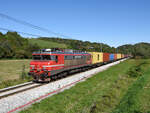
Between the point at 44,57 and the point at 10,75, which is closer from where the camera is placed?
the point at 44,57

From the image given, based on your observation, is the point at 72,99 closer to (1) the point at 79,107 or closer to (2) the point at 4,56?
(1) the point at 79,107

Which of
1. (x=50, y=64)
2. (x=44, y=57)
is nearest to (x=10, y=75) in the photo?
(x=44, y=57)

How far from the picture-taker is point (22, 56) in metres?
83.0

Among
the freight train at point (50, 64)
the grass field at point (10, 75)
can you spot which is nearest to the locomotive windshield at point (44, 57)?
the freight train at point (50, 64)

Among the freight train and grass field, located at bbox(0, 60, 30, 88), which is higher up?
the freight train

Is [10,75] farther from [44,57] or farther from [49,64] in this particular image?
[49,64]

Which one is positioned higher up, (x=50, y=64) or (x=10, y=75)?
(x=50, y=64)

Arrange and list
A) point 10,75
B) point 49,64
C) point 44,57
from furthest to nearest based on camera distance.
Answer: point 10,75 < point 44,57 < point 49,64

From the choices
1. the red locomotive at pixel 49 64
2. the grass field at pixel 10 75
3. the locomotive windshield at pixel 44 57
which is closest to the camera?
the red locomotive at pixel 49 64

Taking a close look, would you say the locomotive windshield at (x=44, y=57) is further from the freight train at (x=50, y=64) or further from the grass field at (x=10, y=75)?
the grass field at (x=10, y=75)

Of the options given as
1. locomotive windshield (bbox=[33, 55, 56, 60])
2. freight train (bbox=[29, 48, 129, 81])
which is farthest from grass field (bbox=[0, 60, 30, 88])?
locomotive windshield (bbox=[33, 55, 56, 60])

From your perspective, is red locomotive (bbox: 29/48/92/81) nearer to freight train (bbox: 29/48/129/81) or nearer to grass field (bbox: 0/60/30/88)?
freight train (bbox: 29/48/129/81)

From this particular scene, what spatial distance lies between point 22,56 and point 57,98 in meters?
78.5

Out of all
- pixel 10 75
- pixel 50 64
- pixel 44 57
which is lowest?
pixel 10 75
